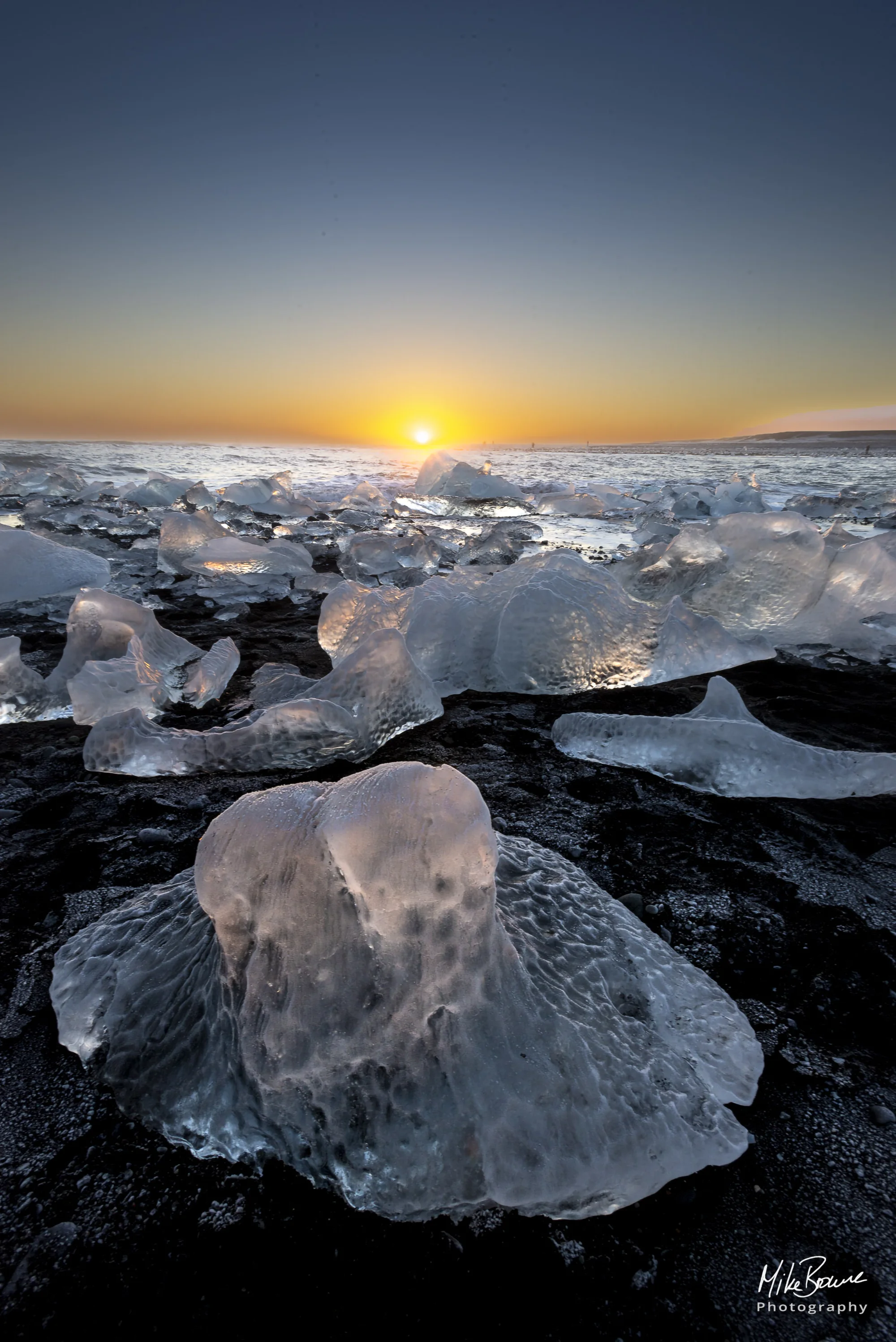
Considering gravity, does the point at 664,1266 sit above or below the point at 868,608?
below

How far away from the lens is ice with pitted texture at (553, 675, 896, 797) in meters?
1.79

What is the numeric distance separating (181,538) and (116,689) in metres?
3.39

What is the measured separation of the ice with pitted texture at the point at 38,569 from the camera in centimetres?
385

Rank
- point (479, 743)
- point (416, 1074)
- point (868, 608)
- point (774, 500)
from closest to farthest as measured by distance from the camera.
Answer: point (416, 1074) < point (479, 743) < point (868, 608) < point (774, 500)

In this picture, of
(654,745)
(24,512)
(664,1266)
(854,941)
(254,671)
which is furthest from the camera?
(24,512)

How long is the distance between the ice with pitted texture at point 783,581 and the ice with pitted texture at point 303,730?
2196 mm

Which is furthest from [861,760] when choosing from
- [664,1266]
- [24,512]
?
[24,512]

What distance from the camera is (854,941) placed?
1.25 metres

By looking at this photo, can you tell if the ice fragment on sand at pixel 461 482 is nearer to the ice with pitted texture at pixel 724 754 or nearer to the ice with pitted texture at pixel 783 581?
the ice with pitted texture at pixel 783 581

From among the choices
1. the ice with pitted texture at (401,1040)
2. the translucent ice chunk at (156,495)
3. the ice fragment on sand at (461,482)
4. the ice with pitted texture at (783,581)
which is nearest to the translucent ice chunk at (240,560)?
the ice with pitted texture at (783,581)

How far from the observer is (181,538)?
5281mm

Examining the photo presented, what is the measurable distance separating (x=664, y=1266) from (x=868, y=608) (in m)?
→ 3.39

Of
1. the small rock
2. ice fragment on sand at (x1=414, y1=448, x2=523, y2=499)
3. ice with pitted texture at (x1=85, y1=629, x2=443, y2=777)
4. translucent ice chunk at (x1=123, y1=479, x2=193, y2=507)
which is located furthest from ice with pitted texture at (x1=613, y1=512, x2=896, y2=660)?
translucent ice chunk at (x1=123, y1=479, x2=193, y2=507)

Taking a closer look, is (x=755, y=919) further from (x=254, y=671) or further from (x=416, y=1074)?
(x=254, y=671)
